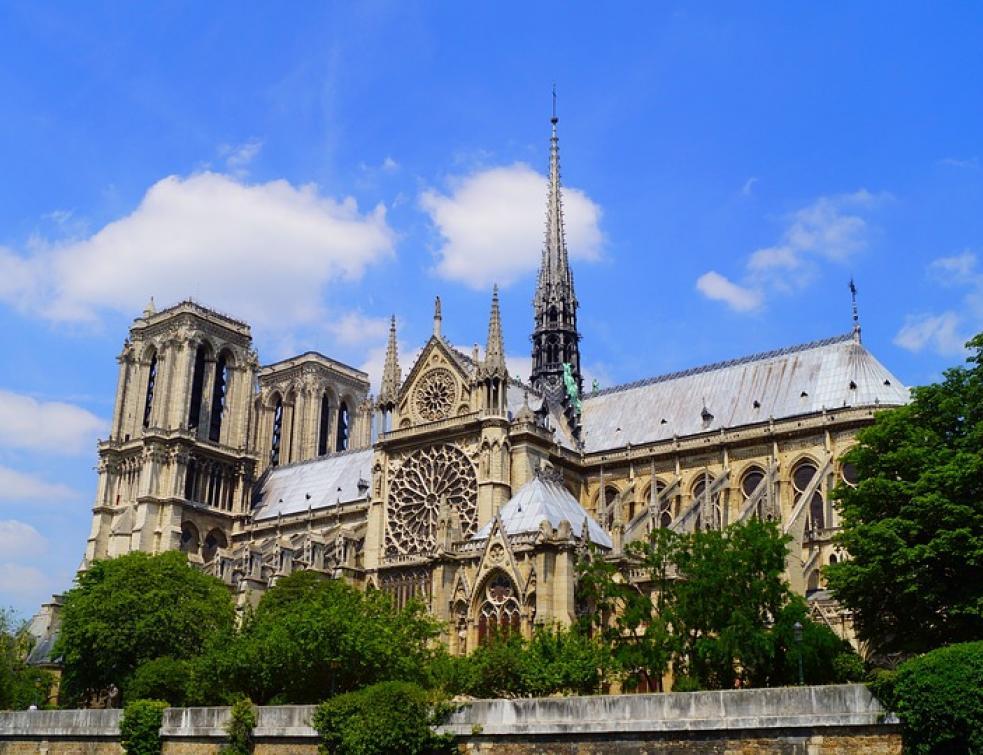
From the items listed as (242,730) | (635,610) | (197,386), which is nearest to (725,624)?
(635,610)

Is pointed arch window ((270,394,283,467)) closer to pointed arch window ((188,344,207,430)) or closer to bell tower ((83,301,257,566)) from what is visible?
bell tower ((83,301,257,566))

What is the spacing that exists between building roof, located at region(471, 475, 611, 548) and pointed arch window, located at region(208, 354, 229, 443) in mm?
40812

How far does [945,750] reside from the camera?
21.5 metres

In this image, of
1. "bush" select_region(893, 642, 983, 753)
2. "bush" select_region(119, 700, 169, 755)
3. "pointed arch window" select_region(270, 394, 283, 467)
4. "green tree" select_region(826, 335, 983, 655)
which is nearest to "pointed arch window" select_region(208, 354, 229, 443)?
"pointed arch window" select_region(270, 394, 283, 467)

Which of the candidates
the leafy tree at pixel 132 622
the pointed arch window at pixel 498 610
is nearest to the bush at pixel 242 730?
the pointed arch window at pixel 498 610

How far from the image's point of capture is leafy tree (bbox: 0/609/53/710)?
182 ft

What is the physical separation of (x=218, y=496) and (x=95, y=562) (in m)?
23.8

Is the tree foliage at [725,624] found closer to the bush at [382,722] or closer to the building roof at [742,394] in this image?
the bush at [382,722]

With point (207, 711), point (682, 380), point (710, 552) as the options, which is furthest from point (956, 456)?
point (682, 380)

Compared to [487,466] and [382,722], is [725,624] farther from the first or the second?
[487,466]

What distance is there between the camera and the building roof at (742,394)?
6109 centimetres

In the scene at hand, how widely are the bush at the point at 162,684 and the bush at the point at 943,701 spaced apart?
2781cm

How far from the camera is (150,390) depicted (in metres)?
87.2

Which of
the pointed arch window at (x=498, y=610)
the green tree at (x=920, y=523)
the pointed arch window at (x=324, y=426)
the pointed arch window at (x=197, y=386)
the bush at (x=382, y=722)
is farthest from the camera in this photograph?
the pointed arch window at (x=324, y=426)
